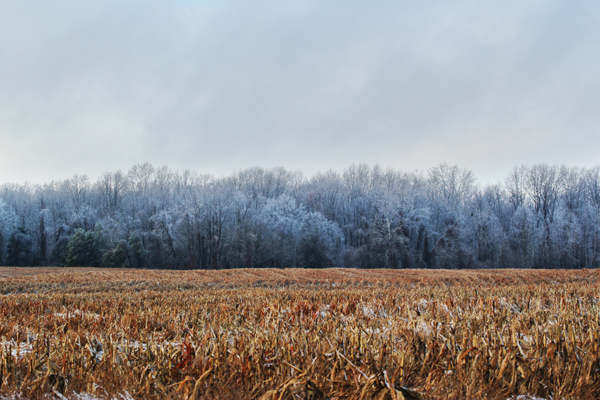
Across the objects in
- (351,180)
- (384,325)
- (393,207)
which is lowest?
(384,325)

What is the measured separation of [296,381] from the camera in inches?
84.1

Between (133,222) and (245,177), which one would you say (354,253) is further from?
(133,222)

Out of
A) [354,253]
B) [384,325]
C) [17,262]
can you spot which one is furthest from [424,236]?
[17,262]

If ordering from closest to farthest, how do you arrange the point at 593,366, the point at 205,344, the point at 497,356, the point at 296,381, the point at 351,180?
the point at 296,381 < the point at 593,366 < the point at 497,356 < the point at 205,344 < the point at 351,180

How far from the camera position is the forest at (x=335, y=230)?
5316 centimetres

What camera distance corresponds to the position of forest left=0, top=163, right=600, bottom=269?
174 feet

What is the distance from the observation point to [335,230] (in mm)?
57344

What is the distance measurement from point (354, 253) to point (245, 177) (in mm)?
31099

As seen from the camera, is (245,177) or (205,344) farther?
(245,177)

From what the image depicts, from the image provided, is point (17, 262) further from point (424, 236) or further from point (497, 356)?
point (497, 356)

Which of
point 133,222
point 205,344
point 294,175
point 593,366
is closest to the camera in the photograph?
point 593,366

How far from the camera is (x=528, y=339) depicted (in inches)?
129

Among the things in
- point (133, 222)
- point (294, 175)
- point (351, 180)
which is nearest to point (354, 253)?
point (351, 180)

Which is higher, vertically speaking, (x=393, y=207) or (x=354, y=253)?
(x=393, y=207)
